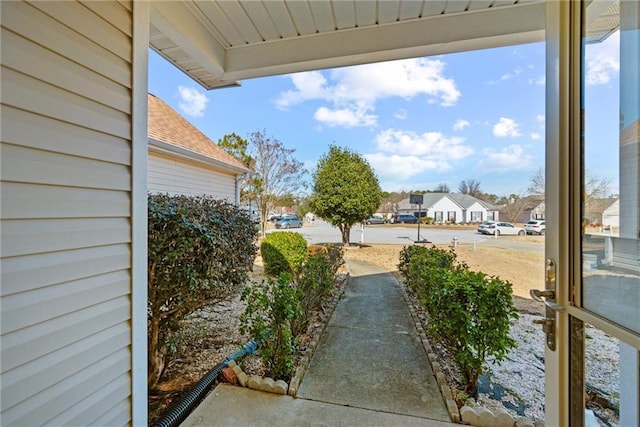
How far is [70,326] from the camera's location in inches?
36.2

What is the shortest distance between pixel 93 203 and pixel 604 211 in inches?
65.6

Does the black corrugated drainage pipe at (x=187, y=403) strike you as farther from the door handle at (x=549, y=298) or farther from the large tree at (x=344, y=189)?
the large tree at (x=344, y=189)

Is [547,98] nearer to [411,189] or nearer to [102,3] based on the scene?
[102,3]

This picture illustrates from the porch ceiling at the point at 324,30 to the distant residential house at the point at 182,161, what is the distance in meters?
3.33

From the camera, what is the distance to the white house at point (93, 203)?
776 millimetres

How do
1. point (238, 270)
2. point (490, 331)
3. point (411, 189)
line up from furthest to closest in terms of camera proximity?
point (411, 189) < point (238, 270) < point (490, 331)

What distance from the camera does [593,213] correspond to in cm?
87

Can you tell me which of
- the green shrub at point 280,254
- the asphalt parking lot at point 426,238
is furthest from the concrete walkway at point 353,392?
the asphalt parking lot at point 426,238

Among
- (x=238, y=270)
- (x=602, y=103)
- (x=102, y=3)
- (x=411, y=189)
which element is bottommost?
(x=238, y=270)

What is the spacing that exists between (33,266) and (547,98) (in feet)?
5.95

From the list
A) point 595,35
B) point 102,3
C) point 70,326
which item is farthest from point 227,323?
point 595,35

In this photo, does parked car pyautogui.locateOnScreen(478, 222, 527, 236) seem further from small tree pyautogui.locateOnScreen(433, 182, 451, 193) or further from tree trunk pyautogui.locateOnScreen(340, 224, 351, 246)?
small tree pyautogui.locateOnScreen(433, 182, 451, 193)

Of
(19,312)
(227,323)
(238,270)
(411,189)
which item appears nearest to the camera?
(19,312)

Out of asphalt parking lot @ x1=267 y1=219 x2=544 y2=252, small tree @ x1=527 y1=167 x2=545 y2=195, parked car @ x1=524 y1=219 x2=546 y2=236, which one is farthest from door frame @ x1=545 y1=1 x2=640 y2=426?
asphalt parking lot @ x1=267 y1=219 x2=544 y2=252
